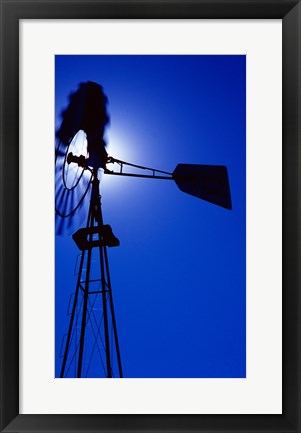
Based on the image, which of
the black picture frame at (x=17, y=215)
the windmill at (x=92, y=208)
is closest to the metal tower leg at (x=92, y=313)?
the windmill at (x=92, y=208)

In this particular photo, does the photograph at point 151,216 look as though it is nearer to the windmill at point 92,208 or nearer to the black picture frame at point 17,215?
the windmill at point 92,208

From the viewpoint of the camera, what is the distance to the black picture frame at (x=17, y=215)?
176cm

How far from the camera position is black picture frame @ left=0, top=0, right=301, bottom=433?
1762mm

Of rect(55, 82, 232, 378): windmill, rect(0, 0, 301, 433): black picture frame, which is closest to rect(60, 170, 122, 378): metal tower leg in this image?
rect(55, 82, 232, 378): windmill

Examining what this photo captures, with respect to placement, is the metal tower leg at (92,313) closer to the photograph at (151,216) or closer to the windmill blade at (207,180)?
the photograph at (151,216)

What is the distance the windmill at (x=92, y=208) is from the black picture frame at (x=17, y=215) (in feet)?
0.79

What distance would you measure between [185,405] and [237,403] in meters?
0.25

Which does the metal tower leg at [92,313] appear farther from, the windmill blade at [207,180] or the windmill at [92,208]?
the windmill blade at [207,180]

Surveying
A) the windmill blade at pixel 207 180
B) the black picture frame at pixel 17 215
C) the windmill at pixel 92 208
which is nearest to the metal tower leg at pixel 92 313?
the windmill at pixel 92 208

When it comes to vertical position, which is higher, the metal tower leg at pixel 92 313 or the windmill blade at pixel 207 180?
the windmill blade at pixel 207 180

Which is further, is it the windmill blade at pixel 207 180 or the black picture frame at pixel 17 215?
the windmill blade at pixel 207 180

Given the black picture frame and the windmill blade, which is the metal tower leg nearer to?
the black picture frame

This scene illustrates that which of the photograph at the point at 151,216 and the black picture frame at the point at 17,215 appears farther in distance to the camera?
the photograph at the point at 151,216

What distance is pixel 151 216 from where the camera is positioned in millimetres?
1989
